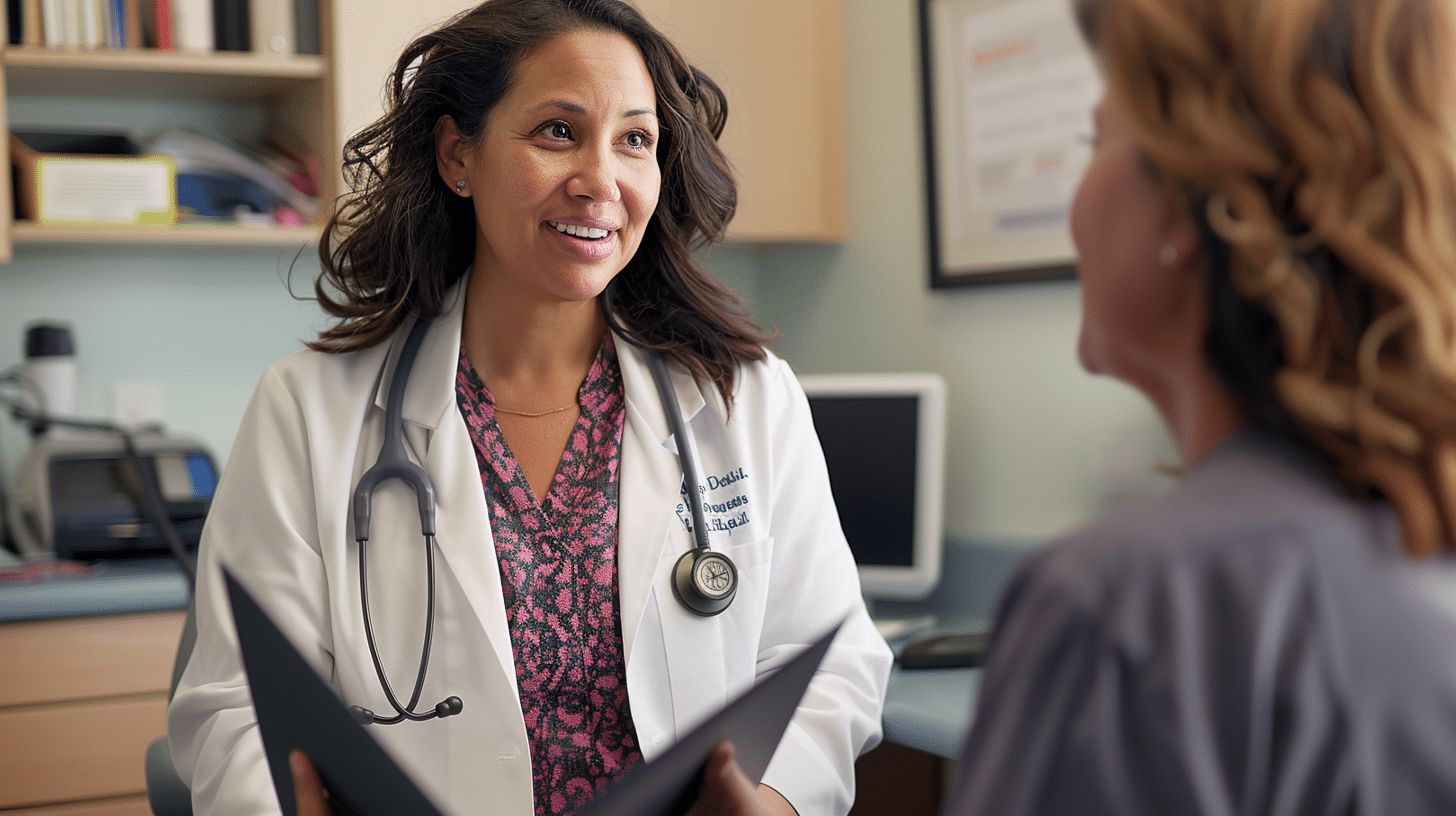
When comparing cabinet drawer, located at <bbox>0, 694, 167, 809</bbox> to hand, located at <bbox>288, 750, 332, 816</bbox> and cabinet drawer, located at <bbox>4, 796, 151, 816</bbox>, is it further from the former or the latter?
hand, located at <bbox>288, 750, 332, 816</bbox>

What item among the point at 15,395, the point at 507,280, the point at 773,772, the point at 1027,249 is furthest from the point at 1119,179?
the point at 15,395

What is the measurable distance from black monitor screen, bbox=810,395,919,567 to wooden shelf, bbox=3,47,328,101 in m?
1.27

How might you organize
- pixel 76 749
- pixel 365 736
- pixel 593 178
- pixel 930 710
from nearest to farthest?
pixel 365 736
pixel 593 178
pixel 930 710
pixel 76 749

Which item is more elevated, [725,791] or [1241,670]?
[1241,670]

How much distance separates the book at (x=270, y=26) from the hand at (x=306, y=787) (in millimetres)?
1900

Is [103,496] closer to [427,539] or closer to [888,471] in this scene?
[427,539]

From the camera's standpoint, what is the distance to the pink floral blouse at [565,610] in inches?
46.6

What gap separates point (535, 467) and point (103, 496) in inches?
50.2

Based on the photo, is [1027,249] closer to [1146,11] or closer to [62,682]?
[1146,11]

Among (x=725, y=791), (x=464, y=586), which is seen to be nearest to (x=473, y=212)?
(x=464, y=586)

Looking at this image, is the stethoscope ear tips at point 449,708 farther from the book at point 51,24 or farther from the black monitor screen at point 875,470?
the book at point 51,24

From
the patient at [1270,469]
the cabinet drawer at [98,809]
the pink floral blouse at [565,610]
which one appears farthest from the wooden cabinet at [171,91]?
the patient at [1270,469]

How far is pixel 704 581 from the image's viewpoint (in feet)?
4.09

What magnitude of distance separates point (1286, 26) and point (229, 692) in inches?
41.6
